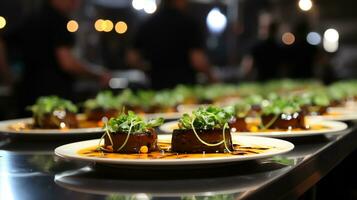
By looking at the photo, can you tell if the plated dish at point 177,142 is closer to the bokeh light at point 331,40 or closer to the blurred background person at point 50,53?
the blurred background person at point 50,53

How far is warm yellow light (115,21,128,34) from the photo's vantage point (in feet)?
34.4

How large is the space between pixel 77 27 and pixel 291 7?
4.93 metres

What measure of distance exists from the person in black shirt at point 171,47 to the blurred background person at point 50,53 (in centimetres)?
105

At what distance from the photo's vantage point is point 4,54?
215 inches

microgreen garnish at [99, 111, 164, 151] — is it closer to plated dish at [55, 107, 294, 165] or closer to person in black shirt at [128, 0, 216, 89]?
plated dish at [55, 107, 294, 165]

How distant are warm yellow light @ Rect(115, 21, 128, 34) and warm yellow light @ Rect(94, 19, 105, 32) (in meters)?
0.54

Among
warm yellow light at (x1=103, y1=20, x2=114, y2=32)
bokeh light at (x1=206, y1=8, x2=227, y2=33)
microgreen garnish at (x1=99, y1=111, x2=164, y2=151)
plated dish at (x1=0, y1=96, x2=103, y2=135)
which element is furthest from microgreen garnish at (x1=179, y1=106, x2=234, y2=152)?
bokeh light at (x1=206, y1=8, x2=227, y2=33)

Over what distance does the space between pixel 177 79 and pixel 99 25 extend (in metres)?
4.21

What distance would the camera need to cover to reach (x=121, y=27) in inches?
417

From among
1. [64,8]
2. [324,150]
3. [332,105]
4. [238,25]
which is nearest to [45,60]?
[64,8]

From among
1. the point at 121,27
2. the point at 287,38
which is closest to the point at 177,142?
the point at 121,27

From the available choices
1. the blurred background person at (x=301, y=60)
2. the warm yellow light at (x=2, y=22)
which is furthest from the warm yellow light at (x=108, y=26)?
the blurred background person at (x=301, y=60)

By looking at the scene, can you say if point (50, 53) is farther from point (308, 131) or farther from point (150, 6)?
point (308, 131)

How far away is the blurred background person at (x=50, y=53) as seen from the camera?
494 centimetres
